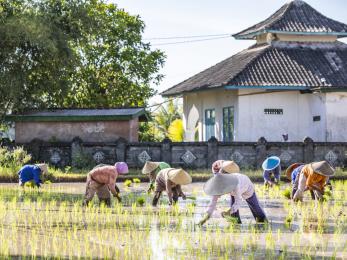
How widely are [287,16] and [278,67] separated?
3893 millimetres

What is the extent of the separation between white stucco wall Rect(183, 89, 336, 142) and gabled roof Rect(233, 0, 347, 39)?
10.8 feet

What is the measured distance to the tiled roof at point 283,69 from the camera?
108 ft

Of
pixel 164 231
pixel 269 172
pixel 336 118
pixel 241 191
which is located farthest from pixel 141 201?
pixel 336 118

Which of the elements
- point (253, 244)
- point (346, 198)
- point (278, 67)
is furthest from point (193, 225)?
point (278, 67)

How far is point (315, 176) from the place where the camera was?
53.8ft

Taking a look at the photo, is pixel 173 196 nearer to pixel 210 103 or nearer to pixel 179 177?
pixel 179 177

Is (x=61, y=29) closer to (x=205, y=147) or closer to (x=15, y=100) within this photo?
(x=15, y=100)

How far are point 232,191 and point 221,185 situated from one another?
1.16ft

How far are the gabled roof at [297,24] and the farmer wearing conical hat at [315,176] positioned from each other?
19564 mm

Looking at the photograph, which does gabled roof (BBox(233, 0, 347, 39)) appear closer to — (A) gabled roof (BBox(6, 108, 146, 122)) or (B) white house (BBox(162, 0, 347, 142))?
(B) white house (BBox(162, 0, 347, 142))

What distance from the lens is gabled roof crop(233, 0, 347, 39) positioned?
36.0 m

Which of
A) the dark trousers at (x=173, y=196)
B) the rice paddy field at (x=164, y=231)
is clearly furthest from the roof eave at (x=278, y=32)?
the dark trousers at (x=173, y=196)

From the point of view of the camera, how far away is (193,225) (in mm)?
13086

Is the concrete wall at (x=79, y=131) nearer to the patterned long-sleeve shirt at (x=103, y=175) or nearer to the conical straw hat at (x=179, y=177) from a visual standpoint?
the patterned long-sleeve shirt at (x=103, y=175)
